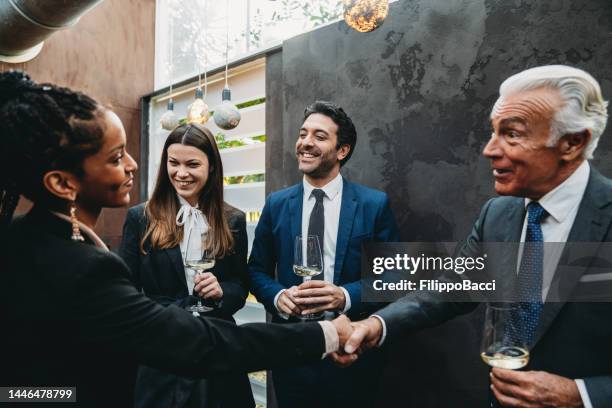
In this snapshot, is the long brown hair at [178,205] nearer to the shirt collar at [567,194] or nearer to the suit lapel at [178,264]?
the suit lapel at [178,264]

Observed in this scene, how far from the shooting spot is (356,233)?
2.23 meters

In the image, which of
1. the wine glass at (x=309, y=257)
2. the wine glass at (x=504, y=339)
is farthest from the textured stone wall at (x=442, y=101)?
the wine glass at (x=504, y=339)

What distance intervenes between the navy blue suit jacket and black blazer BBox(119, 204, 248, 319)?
0.50 ft

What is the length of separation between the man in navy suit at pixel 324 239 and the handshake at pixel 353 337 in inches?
10.0

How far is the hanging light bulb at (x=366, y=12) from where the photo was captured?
212cm

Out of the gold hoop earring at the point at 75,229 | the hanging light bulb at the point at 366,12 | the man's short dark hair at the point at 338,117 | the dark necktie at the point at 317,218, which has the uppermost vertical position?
the hanging light bulb at the point at 366,12

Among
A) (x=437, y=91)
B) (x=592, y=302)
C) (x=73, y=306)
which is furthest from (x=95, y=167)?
(x=437, y=91)

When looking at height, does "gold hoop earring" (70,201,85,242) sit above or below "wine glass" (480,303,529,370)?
above

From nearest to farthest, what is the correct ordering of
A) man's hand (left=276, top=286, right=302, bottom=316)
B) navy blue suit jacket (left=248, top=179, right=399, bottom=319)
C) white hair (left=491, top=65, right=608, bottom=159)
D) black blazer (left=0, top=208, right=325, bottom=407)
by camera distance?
black blazer (left=0, top=208, right=325, bottom=407), white hair (left=491, top=65, right=608, bottom=159), man's hand (left=276, top=286, right=302, bottom=316), navy blue suit jacket (left=248, top=179, right=399, bottom=319)

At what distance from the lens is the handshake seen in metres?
1.57

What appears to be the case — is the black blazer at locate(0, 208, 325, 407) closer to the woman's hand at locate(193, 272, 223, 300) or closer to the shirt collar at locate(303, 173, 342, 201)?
the woman's hand at locate(193, 272, 223, 300)

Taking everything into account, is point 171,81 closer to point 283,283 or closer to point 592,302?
point 283,283

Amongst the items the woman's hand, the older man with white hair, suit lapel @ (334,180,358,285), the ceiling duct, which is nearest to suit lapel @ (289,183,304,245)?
suit lapel @ (334,180,358,285)

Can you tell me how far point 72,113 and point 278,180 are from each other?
2.50 meters
